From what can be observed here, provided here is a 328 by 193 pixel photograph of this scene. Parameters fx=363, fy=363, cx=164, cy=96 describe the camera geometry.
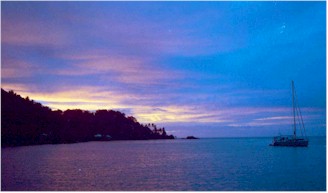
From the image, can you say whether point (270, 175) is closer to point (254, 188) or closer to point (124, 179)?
point (254, 188)

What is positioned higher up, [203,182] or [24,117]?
[24,117]

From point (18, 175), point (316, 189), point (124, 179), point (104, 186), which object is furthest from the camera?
point (18, 175)

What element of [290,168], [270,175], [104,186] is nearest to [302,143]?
[290,168]

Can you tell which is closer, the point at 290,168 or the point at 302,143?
the point at 290,168

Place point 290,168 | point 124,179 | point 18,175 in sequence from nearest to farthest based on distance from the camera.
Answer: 1. point 124,179
2. point 18,175
3. point 290,168

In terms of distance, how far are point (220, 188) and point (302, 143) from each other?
56.4 metres

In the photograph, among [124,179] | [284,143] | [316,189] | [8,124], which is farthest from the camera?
[8,124]

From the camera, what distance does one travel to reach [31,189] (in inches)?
1093

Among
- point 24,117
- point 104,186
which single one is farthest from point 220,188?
point 24,117

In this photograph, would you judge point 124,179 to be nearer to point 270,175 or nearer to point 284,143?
point 270,175

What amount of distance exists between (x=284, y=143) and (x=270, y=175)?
5162cm

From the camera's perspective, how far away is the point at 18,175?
117 ft

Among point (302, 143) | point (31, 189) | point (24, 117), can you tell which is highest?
point (24, 117)

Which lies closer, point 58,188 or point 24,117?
point 58,188
